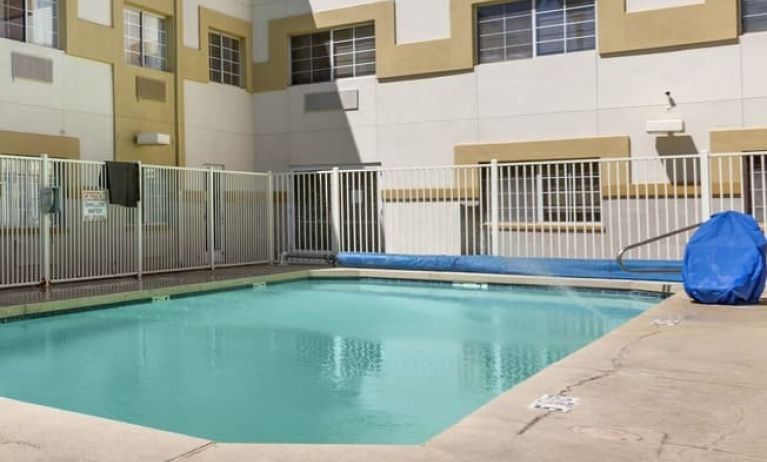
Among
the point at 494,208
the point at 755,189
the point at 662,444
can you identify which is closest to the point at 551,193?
the point at 494,208

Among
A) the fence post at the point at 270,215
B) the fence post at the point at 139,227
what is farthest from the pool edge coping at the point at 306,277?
the fence post at the point at 270,215

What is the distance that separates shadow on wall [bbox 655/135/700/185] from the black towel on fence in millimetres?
9369

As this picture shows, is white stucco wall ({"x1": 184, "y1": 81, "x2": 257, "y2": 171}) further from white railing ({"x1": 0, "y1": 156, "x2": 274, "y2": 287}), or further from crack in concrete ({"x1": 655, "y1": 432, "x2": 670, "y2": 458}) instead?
crack in concrete ({"x1": 655, "y1": 432, "x2": 670, "y2": 458})

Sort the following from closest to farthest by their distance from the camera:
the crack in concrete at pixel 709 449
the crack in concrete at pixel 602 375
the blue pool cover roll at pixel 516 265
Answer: the crack in concrete at pixel 709 449 → the crack in concrete at pixel 602 375 → the blue pool cover roll at pixel 516 265

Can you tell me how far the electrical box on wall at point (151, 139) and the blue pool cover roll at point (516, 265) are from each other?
428 centimetres

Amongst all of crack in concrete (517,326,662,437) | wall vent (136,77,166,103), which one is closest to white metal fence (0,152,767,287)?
wall vent (136,77,166,103)

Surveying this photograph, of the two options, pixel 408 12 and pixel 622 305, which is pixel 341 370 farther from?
pixel 408 12

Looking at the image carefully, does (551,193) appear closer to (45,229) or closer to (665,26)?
(665,26)

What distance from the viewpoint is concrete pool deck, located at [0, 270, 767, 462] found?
336cm

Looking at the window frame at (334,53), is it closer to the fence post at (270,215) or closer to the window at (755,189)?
the fence post at (270,215)

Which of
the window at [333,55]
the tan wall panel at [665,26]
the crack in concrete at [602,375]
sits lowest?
the crack in concrete at [602,375]

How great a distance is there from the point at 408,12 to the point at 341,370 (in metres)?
11.0

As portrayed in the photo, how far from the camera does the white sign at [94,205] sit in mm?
12133

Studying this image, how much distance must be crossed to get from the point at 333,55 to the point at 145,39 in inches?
164
